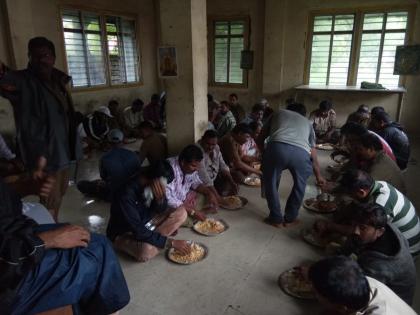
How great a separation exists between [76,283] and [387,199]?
208 centimetres

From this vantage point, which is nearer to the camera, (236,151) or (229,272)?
(229,272)

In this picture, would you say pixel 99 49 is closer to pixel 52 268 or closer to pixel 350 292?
pixel 52 268

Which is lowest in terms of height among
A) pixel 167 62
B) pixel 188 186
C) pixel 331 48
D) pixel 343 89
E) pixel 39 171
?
pixel 188 186

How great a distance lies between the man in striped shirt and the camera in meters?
2.30

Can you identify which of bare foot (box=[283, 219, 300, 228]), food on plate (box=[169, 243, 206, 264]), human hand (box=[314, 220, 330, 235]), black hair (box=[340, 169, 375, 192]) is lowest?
bare foot (box=[283, 219, 300, 228])

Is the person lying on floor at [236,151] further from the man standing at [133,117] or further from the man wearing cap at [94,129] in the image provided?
the man standing at [133,117]

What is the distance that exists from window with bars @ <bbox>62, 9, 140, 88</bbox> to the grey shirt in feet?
17.6

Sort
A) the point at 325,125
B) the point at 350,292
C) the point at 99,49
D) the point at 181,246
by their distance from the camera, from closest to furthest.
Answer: the point at 350,292 < the point at 181,246 < the point at 325,125 < the point at 99,49

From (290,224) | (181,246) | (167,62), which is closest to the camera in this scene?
(181,246)

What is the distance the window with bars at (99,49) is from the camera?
22.6ft

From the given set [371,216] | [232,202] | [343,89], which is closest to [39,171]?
[232,202]

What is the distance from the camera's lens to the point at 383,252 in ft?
6.41

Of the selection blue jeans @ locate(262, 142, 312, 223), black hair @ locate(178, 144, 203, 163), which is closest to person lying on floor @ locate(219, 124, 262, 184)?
blue jeans @ locate(262, 142, 312, 223)

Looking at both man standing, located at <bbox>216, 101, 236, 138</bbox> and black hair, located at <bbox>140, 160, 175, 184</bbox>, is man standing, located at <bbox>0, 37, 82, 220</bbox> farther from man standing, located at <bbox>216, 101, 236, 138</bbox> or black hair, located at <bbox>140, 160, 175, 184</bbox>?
man standing, located at <bbox>216, 101, 236, 138</bbox>
